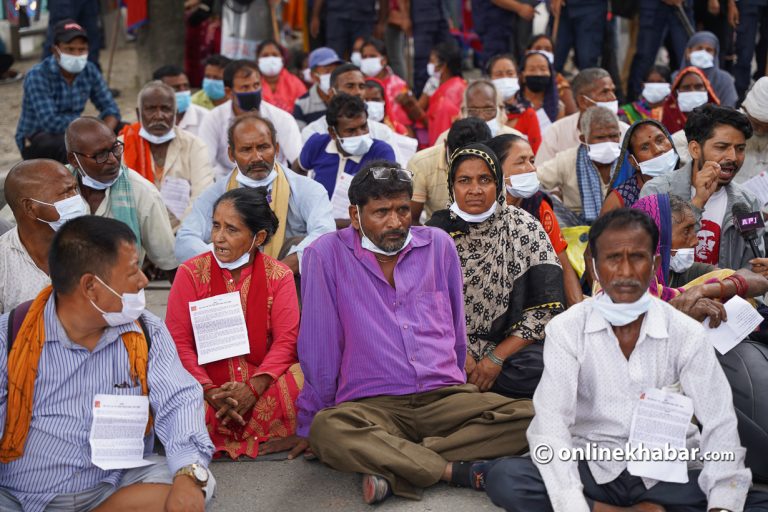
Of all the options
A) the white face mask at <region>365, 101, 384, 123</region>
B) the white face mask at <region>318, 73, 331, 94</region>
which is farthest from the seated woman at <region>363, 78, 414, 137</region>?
the white face mask at <region>318, 73, 331, 94</region>

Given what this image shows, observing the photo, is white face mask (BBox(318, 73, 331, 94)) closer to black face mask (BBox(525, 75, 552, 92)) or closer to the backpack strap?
black face mask (BBox(525, 75, 552, 92))

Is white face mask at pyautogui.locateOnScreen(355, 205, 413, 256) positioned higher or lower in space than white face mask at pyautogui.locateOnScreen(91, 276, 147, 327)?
higher

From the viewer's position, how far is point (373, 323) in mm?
4238

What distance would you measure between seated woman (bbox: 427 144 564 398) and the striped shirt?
1618mm

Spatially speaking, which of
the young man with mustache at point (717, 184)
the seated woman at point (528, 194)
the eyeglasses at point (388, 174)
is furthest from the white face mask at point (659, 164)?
the eyeglasses at point (388, 174)

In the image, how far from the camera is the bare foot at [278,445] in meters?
4.55

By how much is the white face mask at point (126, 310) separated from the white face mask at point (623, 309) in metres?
1.71

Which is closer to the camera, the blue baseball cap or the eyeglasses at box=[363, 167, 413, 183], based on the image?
the eyeglasses at box=[363, 167, 413, 183]

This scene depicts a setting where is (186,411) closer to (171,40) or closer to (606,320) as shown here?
(606,320)

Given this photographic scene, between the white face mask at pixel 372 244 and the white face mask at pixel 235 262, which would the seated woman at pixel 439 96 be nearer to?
the white face mask at pixel 235 262

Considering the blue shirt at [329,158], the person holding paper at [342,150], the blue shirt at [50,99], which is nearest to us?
the person holding paper at [342,150]

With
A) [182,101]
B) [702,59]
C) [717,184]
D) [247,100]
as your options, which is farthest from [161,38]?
[717,184]

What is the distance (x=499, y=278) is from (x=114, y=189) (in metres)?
2.37

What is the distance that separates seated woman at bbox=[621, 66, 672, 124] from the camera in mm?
8727
